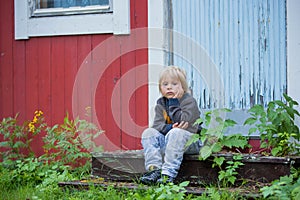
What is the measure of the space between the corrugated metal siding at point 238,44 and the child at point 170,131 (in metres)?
0.69

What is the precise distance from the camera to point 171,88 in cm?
469

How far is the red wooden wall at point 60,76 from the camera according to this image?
18.4 ft

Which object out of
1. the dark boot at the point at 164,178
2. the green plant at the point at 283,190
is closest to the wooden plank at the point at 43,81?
the dark boot at the point at 164,178

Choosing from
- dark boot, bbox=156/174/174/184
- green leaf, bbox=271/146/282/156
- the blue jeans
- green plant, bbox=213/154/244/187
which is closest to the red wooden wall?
the blue jeans

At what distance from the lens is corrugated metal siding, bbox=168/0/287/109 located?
202 inches

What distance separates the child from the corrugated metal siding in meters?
0.69

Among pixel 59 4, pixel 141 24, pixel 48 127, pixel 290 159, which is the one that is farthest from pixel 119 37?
pixel 290 159


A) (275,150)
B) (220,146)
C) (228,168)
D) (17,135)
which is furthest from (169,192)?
(17,135)

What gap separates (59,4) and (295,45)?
8.23 feet

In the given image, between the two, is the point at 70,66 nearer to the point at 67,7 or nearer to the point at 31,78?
the point at 31,78

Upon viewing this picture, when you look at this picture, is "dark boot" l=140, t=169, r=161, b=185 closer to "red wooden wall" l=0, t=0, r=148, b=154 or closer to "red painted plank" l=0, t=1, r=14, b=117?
"red wooden wall" l=0, t=0, r=148, b=154

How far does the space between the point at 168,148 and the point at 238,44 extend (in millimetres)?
1436

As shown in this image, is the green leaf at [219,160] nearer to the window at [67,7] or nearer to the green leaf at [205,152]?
the green leaf at [205,152]

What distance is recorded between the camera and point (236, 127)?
523 cm
